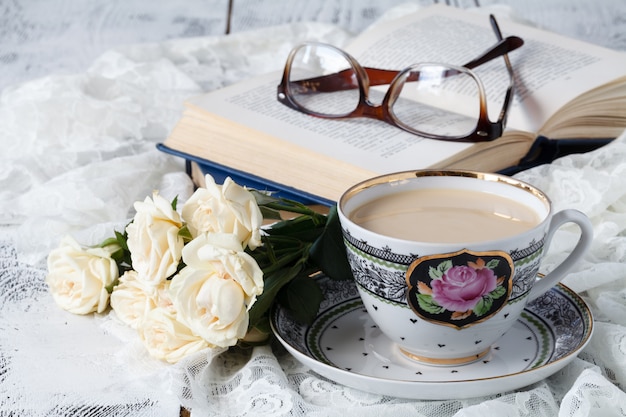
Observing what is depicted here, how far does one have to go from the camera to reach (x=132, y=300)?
73 cm

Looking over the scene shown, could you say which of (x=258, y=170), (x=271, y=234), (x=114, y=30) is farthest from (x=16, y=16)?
(x=271, y=234)

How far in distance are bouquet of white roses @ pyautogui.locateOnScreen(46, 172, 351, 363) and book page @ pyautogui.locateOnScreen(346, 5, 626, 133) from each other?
437 millimetres

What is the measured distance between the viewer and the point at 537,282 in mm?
674

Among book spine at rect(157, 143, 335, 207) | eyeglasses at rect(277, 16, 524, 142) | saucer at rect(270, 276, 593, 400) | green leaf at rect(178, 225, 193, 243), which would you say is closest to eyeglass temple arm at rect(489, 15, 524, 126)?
eyeglasses at rect(277, 16, 524, 142)

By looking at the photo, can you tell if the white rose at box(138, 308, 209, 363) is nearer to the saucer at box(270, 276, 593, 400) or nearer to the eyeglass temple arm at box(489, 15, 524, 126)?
the saucer at box(270, 276, 593, 400)

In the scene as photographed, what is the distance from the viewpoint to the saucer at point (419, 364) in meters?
0.61

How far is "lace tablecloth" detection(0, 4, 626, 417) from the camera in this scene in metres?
0.64

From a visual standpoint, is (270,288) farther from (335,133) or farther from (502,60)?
(502,60)

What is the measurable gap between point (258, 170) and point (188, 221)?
34 cm

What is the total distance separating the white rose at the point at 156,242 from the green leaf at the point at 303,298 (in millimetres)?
96

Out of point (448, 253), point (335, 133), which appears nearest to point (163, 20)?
point (335, 133)

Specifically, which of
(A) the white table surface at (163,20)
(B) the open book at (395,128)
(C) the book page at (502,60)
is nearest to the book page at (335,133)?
(B) the open book at (395,128)

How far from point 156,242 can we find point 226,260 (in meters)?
0.07

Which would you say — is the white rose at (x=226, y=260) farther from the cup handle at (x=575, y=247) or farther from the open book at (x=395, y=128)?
the open book at (x=395, y=128)
